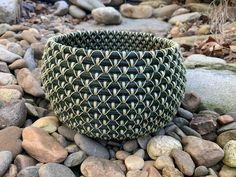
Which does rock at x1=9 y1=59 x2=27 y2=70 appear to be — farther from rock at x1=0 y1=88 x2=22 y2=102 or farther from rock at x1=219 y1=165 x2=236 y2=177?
rock at x1=219 y1=165 x2=236 y2=177

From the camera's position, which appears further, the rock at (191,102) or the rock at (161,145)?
the rock at (191,102)

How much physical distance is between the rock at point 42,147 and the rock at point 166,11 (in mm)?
3470

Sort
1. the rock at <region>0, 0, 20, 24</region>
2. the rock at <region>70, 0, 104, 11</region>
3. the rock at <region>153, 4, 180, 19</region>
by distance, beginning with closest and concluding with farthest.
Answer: the rock at <region>0, 0, 20, 24</region> → the rock at <region>70, 0, 104, 11</region> → the rock at <region>153, 4, 180, 19</region>

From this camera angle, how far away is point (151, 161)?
3.67 feet

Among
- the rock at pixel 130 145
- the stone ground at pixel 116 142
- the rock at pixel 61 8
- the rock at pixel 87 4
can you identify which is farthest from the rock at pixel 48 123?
the rock at pixel 87 4

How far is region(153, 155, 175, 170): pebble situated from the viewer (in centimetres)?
108

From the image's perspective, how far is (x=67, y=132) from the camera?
1.18 meters

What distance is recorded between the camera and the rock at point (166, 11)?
A: 14.6ft

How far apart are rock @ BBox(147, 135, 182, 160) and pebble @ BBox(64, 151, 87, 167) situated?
20 cm

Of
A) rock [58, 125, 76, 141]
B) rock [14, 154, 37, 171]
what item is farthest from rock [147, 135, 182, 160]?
rock [14, 154, 37, 171]

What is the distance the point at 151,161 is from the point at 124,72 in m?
0.28

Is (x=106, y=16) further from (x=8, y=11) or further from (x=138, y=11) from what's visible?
(x=8, y=11)

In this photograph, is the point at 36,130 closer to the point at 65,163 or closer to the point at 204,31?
the point at 65,163

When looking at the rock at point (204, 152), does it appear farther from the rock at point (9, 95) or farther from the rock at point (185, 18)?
the rock at point (185, 18)
